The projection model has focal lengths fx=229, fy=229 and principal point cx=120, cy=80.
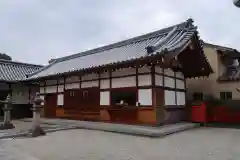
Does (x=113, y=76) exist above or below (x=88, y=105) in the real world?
above

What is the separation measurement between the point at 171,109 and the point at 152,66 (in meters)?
2.80

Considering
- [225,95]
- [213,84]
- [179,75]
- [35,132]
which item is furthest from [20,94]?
[225,95]

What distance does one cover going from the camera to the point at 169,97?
12.1 m

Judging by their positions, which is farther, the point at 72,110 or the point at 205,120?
the point at 72,110

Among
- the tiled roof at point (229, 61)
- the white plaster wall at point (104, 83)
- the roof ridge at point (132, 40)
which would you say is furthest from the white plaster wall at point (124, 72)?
the tiled roof at point (229, 61)

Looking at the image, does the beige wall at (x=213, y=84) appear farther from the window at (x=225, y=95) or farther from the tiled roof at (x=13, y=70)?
the tiled roof at (x=13, y=70)

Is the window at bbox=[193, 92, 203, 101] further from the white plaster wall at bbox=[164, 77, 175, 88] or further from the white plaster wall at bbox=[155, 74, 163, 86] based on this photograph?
the white plaster wall at bbox=[155, 74, 163, 86]

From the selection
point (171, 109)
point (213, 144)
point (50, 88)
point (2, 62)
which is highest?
point (2, 62)

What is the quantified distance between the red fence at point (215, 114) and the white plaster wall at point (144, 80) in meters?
3.56

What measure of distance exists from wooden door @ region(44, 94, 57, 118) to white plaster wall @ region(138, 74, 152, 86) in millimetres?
7729

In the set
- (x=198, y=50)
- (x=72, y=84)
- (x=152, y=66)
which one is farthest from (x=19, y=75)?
(x=198, y=50)

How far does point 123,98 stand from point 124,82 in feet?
2.99

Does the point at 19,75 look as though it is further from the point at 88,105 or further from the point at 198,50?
the point at 198,50

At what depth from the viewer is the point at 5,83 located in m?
18.1
